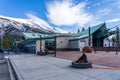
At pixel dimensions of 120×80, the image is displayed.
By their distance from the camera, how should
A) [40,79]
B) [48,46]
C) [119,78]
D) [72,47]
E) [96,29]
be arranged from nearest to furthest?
1. [119,78]
2. [40,79]
3. [48,46]
4. [72,47]
5. [96,29]

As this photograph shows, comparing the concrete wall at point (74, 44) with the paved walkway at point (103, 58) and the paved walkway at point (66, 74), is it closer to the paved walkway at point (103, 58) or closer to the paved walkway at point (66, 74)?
the paved walkway at point (103, 58)

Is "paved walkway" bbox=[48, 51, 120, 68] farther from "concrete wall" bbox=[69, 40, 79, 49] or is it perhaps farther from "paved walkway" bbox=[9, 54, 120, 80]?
"concrete wall" bbox=[69, 40, 79, 49]

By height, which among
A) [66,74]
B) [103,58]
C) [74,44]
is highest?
[74,44]

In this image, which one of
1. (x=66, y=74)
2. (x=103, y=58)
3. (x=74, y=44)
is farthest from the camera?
(x=74, y=44)

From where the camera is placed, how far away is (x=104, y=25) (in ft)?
173

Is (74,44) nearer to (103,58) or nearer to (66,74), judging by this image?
(103,58)

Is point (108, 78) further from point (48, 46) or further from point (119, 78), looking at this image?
point (48, 46)

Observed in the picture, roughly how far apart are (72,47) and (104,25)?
15.5 metres

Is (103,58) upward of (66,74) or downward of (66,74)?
upward

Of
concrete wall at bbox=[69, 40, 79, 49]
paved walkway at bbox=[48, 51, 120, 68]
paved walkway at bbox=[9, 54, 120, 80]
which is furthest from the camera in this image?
concrete wall at bbox=[69, 40, 79, 49]

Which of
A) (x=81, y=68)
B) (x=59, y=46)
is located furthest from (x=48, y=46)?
(x=81, y=68)

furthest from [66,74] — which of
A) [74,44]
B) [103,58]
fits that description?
[74,44]

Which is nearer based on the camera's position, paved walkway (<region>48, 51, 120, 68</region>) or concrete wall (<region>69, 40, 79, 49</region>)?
paved walkway (<region>48, 51, 120, 68</region>)

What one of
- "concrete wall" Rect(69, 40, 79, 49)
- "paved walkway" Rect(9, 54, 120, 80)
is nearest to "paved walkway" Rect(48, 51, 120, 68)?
"paved walkway" Rect(9, 54, 120, 80)
